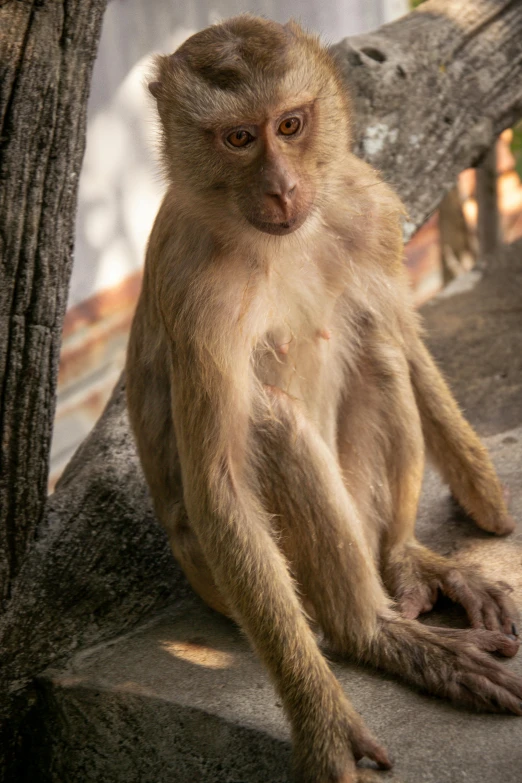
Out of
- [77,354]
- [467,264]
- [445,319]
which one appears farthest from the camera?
[467,264]

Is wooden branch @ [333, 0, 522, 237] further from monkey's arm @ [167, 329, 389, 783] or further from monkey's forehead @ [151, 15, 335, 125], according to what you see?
monkey's arm @ [167, 329, 389, 783]

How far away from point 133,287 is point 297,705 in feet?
17.3

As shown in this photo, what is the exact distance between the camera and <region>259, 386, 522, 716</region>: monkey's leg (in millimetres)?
3162

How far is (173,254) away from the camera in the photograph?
3199mm

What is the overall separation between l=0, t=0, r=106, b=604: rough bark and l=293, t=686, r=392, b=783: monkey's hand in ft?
4.58

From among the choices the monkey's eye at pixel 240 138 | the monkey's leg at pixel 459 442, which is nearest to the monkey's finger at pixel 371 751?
the monkey's leg at pixel 459 442

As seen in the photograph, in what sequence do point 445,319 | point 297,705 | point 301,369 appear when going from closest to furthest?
point 297,705, point 301,369, point 445,319

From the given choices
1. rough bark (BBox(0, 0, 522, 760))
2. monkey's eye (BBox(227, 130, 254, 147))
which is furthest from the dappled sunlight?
monkey's eye (BBox(227, 130, 254, 147))

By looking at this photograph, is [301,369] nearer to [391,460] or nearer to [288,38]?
[391,460]

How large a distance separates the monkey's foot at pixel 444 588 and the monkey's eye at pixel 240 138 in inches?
64.1

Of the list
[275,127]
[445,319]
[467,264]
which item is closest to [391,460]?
[275,127]

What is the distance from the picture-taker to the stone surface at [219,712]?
9.39ft

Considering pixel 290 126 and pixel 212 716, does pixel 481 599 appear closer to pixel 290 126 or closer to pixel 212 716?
pixel 212 716

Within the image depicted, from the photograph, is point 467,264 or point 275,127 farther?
point 467,264
